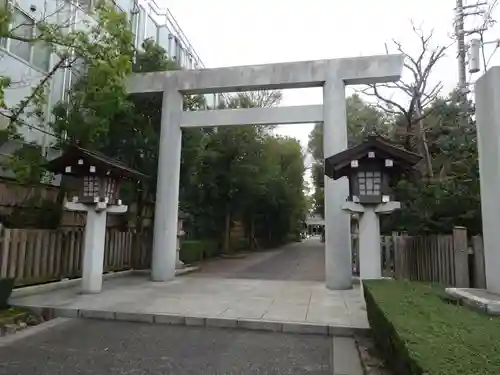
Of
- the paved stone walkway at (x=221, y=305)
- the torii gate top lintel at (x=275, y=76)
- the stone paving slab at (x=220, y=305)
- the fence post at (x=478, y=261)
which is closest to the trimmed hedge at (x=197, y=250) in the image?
the paved stone walkway at (x=221, y=305)

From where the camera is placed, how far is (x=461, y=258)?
7.65m

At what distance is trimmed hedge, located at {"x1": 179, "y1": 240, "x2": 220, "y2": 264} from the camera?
55.2ft

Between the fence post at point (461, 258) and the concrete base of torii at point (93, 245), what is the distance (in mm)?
7273

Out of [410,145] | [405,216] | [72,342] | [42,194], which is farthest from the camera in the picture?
[410,145]

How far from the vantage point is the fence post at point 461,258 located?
7586 millimetres

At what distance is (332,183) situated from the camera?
9.61 meters

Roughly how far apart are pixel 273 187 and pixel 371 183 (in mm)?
17574

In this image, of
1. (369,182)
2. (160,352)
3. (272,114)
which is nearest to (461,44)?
(272,114)

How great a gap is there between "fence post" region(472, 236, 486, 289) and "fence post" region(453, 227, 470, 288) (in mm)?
198

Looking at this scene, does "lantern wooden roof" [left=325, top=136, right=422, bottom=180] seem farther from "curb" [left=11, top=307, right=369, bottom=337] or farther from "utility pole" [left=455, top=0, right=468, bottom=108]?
"utility pole" [left=455, top=0, right=468, bottom=108]

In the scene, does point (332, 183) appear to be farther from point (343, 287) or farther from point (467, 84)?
point (467, 84)

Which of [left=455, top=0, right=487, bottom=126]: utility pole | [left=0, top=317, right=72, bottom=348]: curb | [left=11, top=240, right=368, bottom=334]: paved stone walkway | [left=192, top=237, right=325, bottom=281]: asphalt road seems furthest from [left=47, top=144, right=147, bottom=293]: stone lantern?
[left=455, top=0, right=487, bottom=126]: utility pole

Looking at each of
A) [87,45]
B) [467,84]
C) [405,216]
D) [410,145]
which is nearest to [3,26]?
[87,45]

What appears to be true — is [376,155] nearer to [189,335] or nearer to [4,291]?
[189,335]
